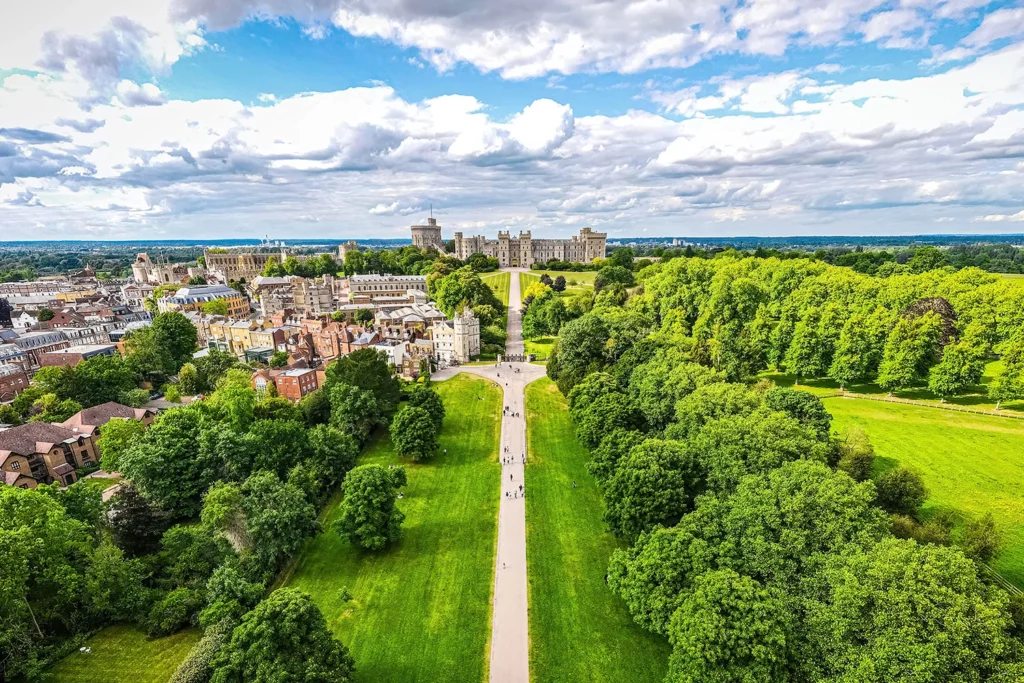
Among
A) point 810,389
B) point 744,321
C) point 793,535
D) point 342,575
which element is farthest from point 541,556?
point 744,321

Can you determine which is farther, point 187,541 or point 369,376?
point 369,376

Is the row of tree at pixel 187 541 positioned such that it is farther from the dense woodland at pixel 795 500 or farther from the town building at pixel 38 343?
the town building at pixel 38 343

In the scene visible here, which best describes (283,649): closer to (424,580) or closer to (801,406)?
(424,580)

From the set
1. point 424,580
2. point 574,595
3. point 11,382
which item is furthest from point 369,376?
point 11,382

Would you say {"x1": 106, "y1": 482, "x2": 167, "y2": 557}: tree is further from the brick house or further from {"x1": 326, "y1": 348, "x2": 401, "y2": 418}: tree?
{"x1": 326, "y1": 348, "x2": 401, "y2": 418}: tree

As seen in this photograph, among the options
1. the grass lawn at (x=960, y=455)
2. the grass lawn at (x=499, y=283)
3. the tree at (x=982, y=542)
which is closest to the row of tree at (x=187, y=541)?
the tree at (x=982, y=542)

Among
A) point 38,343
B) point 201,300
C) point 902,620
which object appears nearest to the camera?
point 902,620

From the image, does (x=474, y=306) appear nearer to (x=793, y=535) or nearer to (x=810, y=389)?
(x=810, y=389)

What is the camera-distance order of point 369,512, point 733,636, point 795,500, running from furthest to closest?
point 369,512, point 795,500, point 733,636
